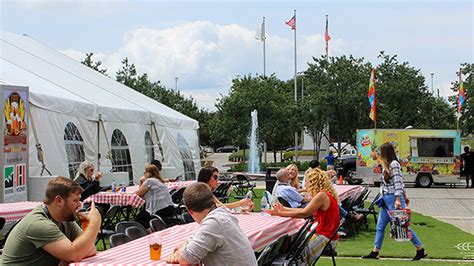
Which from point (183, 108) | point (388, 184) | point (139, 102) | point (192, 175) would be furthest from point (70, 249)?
point (183, 108)

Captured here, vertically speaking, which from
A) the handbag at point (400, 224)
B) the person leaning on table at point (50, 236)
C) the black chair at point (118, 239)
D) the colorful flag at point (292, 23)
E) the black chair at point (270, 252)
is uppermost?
the colorful flag at point (292, 23)

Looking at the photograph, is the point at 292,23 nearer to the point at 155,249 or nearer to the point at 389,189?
the point at 389,189

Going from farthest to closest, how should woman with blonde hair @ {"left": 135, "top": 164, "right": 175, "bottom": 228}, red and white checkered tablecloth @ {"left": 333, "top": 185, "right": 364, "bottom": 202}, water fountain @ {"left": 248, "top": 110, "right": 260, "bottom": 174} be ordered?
water fountain @ {"left": 248, "top": 110, "right": 260, "bottom": 174} < red and white checkered tablecloth @ {"left": 333, "top": 185, "right": 364, "bottom": 202} < woman with blonde hair @ {"left": 135, "top": 164, "right": 175, "bottom": 228}

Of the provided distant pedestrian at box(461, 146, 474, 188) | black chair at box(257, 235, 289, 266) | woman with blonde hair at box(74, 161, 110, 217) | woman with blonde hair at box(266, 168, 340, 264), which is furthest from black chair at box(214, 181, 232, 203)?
distant pedestrian at box(461, 146, 474, 188)

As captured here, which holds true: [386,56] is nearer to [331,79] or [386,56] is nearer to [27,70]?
[331,79]

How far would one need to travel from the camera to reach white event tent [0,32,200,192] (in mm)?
14445

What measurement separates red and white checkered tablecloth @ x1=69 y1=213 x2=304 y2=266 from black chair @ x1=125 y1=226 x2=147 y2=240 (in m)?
0.23

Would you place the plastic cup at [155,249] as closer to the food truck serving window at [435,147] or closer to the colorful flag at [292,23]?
the food truck serving window at [435,147]

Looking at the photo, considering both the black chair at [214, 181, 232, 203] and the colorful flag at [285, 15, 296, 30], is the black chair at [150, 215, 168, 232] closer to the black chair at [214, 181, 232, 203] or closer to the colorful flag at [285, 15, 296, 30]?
the black chair at [214, 181, 232, 203]

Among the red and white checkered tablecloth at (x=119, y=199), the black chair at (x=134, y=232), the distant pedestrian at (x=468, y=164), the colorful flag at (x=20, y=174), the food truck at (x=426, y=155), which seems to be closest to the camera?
the black chair at (x=134, y=232)

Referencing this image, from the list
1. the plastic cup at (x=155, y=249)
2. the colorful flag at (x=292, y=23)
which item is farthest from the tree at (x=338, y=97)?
the plastic cup at (x=155, y=249)

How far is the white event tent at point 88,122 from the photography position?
1445 centimetres

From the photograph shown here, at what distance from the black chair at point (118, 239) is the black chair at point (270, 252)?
1360mm

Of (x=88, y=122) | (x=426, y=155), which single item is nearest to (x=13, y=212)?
(x=88, y=122)
